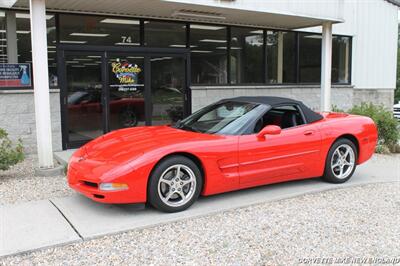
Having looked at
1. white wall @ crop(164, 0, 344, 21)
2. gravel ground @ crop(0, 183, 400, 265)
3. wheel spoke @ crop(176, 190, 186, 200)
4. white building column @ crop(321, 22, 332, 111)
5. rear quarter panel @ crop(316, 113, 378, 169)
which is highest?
white wall @ crop(164, 0, 344, 21)

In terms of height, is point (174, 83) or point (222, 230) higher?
point (174, 83)

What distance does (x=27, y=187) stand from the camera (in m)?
6.15

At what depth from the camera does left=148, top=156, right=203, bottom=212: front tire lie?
4.77 m

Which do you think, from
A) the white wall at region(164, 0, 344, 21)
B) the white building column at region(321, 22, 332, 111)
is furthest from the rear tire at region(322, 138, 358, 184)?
the white building column at region(321, 22, 332, 111)

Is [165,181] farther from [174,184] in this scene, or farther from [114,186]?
[114,186]

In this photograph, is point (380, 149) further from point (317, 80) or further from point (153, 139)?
point (153, 139)

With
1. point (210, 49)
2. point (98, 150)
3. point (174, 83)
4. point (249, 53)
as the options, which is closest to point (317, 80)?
point (249, 53)

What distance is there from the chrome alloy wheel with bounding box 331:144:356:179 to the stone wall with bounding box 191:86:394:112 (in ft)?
16.5

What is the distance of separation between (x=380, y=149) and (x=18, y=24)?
8.23 m

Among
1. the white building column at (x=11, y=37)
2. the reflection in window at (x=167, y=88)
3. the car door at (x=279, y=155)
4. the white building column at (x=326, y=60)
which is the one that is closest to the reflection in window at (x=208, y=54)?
the reflection in window at (x=167, y=88)

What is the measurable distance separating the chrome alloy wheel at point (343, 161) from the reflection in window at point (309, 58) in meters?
7.15

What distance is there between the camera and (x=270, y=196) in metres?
5.71

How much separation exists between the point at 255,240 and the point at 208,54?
774 centimetres

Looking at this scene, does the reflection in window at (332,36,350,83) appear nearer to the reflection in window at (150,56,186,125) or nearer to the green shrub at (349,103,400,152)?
the green shrub at (349,103,400,152)
